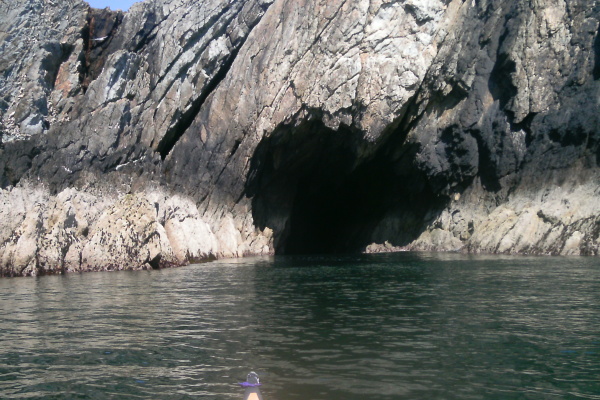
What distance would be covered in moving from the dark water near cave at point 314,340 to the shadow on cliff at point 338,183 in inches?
978

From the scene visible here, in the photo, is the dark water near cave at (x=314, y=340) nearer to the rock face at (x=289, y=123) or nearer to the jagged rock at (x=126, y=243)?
the jagged rock at (x=126, y=243)

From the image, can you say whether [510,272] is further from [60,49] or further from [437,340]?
[60,49]

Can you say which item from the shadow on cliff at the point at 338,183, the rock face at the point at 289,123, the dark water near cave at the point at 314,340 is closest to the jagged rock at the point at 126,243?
the rock face at the point at 289,123

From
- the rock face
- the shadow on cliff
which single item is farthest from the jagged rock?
the shadow on cliff

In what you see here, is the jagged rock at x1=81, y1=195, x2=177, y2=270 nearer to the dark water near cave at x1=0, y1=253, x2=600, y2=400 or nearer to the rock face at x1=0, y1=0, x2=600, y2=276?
the rock face at x1=0, y1=0, x2=600, y2=276

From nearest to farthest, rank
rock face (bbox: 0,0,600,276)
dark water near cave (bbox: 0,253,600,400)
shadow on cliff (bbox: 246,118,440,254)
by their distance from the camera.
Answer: dark water near cave (bbox: 0,253,600,400) → rock face (bbox: 0,0,600,276) → shadow on cliff (bbox: 246,118,440,254)

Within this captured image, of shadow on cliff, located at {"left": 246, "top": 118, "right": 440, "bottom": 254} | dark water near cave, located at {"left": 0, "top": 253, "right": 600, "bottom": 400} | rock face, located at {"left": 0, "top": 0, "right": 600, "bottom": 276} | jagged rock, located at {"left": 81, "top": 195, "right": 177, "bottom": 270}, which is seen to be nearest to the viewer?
dark water near cave, located at {"left": 0, "top": 253, "right": 600, "bottom": 400}

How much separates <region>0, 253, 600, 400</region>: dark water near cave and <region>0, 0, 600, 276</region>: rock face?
16837 millimetres

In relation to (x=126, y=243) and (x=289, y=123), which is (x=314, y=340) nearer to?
(x=126, y=243)

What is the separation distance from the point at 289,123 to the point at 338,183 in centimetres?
1058

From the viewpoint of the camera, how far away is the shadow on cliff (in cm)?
5050

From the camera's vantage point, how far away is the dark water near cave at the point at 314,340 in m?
11.1

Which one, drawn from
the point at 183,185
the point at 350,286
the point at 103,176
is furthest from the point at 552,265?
the point at 103,176

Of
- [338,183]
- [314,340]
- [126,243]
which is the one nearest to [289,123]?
[338,183]
